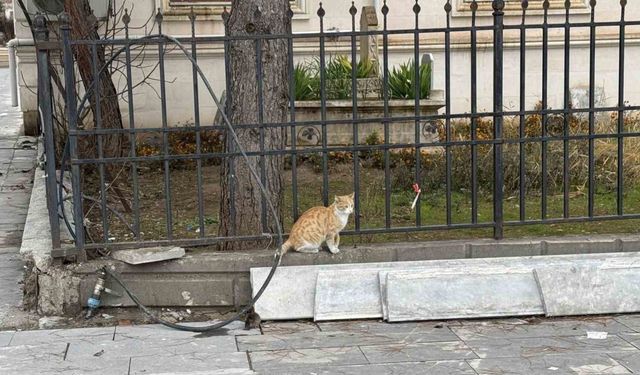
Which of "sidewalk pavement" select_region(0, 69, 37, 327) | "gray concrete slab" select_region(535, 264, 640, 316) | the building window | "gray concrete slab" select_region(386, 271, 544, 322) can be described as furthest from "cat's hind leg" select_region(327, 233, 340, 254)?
the building window

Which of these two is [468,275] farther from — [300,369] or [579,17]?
[579,17]

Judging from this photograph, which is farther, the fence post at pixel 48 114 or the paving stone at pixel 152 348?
the fence post at pixel 48 114

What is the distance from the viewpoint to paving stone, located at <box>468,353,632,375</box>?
537cm

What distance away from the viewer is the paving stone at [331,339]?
5902 millimetres

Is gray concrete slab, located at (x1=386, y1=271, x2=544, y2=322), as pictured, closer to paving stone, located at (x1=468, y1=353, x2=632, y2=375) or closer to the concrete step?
the concrete step

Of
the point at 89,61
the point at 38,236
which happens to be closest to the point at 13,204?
the point at 89,61

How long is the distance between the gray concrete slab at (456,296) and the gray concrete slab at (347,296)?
129mm

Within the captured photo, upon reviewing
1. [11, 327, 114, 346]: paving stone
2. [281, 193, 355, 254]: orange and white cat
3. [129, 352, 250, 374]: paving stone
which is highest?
[281, 193, 355, 254]: orange and white cat

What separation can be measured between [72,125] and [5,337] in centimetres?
149

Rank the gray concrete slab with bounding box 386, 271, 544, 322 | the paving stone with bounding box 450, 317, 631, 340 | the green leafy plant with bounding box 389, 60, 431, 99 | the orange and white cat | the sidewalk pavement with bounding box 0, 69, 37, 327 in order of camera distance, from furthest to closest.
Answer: the green leafy plant with bounding box 389, 60, 431, 99
the sidewalk pavement with bounding box 0, 69, 37, 327
the orange and white cat
the gray concrete slab with bounding box 386, 271, 544, 322
the paving stone with bounding box 450, 317, 631, 340

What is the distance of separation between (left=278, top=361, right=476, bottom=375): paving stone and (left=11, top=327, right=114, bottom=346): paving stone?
1392 mm

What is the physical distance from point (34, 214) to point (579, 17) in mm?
10041

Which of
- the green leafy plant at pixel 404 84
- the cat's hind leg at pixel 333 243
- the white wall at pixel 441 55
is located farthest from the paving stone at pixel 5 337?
the white wall at pixel 441 55

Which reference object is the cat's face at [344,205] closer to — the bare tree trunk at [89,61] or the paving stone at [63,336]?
the paving stone at [63,336]
